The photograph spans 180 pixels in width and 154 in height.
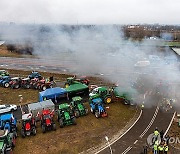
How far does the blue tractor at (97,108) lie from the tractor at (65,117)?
253 cm

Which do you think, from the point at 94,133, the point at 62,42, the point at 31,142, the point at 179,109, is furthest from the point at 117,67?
the point at 31,142

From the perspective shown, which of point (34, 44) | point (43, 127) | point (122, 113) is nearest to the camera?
point (43, 127)

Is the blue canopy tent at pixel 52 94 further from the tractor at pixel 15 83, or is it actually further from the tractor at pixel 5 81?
the tractor at pixel 5 81

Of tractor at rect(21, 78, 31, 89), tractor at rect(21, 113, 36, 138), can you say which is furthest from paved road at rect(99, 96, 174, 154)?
tractor at rect(21, 78, 31, 89)

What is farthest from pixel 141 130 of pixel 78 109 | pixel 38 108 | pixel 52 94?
pixel 52 94

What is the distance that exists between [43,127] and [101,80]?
17534 millimetres

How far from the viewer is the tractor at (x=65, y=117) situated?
21.5 metres

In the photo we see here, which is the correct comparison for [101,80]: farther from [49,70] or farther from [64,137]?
[64,137]

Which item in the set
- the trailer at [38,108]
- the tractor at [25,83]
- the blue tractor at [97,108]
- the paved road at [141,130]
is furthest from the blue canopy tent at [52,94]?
the paved road at [141,130]

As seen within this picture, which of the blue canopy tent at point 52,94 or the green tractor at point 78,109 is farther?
the blue canopy tent at point 52,94

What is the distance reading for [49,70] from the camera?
4416cm

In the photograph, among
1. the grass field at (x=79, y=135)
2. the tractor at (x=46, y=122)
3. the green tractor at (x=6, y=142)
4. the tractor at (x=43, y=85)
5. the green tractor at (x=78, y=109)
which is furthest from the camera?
the tractor at (x=43, y=85)

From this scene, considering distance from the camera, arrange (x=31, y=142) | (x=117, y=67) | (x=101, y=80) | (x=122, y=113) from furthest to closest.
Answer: (x=117, y=67)
(x=101, y=80)
(x=122, y=113)
(x=31, y=142)

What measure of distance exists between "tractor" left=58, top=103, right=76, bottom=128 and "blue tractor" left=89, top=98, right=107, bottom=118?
2531 mm
